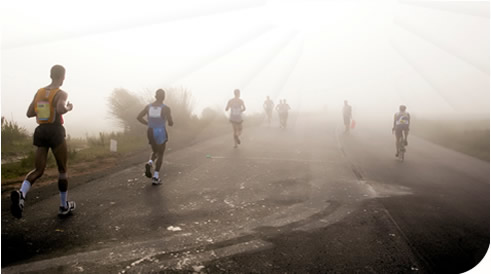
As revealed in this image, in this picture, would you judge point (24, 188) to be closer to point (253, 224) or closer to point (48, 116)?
point (48, 116)

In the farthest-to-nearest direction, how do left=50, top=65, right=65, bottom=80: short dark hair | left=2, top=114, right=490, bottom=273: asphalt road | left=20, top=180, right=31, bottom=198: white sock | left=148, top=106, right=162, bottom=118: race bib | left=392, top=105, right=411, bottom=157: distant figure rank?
left=392, top=105, right=411, bottom=157: distant figure, left=148, top=106, right=162, bottom=118: race bib, left=50, top=65, right=65, bottom=80: short dark hair, left=20, top=180, right=31, bottom=198: white sock, left=2, top=114, right=490, bottom=273: asphalt road

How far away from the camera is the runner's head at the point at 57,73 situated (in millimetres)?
4504

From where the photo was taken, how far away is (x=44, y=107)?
175 inches

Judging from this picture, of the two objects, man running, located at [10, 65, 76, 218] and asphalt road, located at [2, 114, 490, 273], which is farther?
man running, located at [10, 65, 76, 218]

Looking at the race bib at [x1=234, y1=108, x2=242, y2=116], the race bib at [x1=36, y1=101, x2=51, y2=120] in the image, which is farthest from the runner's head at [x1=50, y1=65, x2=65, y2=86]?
the race bib at [x1=234, y1=108, x2=242, y2=116]

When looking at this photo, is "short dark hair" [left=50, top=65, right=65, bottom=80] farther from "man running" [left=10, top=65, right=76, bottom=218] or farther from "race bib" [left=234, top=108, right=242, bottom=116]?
"race bib" [left=234, top=108, right=242, bottom=116]

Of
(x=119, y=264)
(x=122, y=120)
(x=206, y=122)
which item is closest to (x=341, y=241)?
(x=119, y=264)

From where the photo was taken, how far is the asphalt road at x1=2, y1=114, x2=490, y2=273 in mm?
3424

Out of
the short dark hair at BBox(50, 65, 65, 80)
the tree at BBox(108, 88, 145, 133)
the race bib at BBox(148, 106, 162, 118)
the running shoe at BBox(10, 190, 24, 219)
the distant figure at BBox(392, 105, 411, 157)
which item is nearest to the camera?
the running shoe at BBox(10, 190, 24, 219)

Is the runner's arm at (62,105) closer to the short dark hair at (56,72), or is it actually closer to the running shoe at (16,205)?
the short dark hair at (56,72)

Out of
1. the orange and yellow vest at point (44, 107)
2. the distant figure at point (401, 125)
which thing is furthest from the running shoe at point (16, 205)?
the distant figure at point (401, 125)

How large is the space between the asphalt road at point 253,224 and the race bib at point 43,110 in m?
1.45

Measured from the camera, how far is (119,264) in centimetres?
329

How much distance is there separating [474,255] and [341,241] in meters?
1.59
